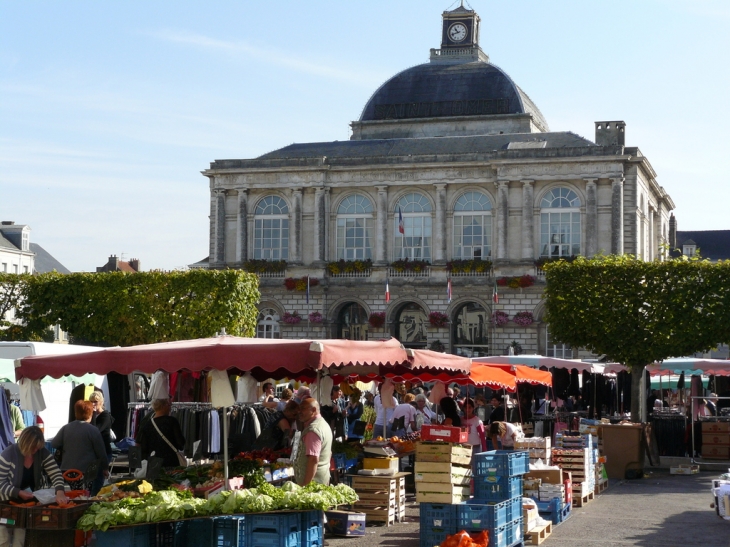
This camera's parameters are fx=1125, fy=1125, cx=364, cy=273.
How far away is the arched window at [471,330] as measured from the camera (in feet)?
153

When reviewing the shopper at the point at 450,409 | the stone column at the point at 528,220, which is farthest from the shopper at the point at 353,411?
the stone column at the point at 528,220

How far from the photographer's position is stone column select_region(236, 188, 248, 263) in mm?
48969

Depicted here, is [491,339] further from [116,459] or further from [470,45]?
[116,459]

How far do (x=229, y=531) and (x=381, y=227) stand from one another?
126 ft

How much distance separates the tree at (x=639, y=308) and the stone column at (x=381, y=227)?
2194cm

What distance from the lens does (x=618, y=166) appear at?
4462 centimetres

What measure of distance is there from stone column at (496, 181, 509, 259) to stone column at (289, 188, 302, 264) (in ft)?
28.2

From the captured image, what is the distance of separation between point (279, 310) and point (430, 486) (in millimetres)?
36152

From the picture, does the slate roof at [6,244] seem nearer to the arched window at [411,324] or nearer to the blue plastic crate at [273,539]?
the arched window at [411,324]

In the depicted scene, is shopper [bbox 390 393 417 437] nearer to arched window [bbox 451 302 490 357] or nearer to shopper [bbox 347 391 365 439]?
shopper [bbox 347 391 365 439]

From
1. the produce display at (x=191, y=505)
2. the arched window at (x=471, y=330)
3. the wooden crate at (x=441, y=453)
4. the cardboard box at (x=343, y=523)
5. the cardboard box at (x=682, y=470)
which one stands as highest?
the arched window at (x=471, y=330)

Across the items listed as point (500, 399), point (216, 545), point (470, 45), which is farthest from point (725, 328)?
point (470, 45)

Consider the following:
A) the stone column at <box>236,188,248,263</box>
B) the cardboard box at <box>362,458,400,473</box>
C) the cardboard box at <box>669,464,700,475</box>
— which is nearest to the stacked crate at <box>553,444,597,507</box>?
the cardboard box at <box>362,458,400,473</box>

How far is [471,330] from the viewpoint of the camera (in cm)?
4678
